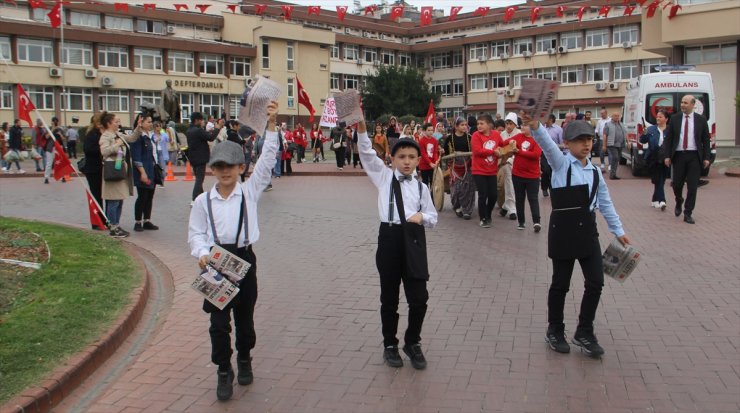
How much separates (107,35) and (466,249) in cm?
5271

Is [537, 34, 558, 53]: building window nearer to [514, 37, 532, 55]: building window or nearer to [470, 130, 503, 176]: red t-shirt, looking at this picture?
[514, 37, 532, 55]: building window

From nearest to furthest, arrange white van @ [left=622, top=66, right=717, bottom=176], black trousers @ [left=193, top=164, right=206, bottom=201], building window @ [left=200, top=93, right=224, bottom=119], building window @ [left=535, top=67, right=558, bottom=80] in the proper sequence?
black trousers @ [left=193, top=164, right=206, bottom=201]
white van @ [left=622, top=66, right=717, bottom=176]
building window @ [left=200, top=93, right=224, bottom=119]
building window @ [left=535, top=67, right=558, bottom=80]

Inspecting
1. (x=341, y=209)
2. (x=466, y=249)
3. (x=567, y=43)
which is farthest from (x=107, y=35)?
(x=466, y=249)

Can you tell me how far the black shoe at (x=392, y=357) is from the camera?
512 centimetres

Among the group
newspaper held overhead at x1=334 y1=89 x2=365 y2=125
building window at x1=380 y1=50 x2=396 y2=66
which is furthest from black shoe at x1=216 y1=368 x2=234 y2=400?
building window at x1=380 y1=50 x2=396 y2=66

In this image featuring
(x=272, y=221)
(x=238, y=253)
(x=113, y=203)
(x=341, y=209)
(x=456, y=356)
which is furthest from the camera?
(x=341, y=209)

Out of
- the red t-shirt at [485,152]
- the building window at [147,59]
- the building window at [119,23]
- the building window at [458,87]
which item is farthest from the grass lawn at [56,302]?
the building window at [458,87]

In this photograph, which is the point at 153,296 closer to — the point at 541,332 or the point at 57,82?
the point at 541,332

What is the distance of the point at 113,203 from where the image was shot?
10.4 m

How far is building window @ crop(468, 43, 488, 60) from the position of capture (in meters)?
75.5

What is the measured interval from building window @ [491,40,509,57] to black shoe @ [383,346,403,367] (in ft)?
234

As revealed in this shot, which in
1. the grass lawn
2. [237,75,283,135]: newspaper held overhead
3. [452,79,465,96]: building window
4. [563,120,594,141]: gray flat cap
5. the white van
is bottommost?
the grass lawn

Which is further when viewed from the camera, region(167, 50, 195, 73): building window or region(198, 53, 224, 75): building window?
region(198, 53, 224, 75): building window

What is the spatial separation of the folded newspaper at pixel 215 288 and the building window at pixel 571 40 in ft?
225
